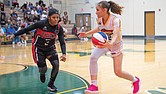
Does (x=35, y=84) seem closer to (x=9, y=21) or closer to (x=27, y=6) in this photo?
(x=9, y=21)

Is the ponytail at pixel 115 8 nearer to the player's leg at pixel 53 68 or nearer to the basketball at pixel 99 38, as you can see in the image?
the basketball at pixel 99 38

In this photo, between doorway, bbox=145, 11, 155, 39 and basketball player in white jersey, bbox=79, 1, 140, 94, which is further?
doorway, bbox=145, 11, 155, 39

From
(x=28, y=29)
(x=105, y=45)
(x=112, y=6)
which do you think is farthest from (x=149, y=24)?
(x=105, y=45)

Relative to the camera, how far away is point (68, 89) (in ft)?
18.1

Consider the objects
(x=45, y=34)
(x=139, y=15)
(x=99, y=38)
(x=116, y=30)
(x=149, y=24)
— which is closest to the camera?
(x=99, y=38)

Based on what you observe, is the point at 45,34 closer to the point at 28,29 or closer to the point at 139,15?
the point at 28,29

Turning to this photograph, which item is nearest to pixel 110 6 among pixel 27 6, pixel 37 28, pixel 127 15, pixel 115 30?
pixel 115 30

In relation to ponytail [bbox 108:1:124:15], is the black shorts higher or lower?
lower

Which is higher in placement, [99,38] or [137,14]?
[137,14]

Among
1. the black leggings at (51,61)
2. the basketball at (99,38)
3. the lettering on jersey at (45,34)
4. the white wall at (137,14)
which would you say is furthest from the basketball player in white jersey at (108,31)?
the white wall at (137,14)

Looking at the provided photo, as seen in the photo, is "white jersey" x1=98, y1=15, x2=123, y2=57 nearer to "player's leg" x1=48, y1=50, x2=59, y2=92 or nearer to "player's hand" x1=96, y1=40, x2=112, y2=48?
"player's hand" x1=96, y1=40, x2=112, y2=48

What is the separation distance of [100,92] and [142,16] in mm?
22504

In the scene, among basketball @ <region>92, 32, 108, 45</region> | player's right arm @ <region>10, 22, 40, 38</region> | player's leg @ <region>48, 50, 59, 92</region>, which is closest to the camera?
basketball @ <region>92, 32, 108, 45</region>

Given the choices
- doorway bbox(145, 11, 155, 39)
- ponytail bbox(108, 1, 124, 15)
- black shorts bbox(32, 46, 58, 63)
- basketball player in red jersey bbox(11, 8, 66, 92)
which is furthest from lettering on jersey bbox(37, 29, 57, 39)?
doorway bbox(145, 11, 155, 39)
